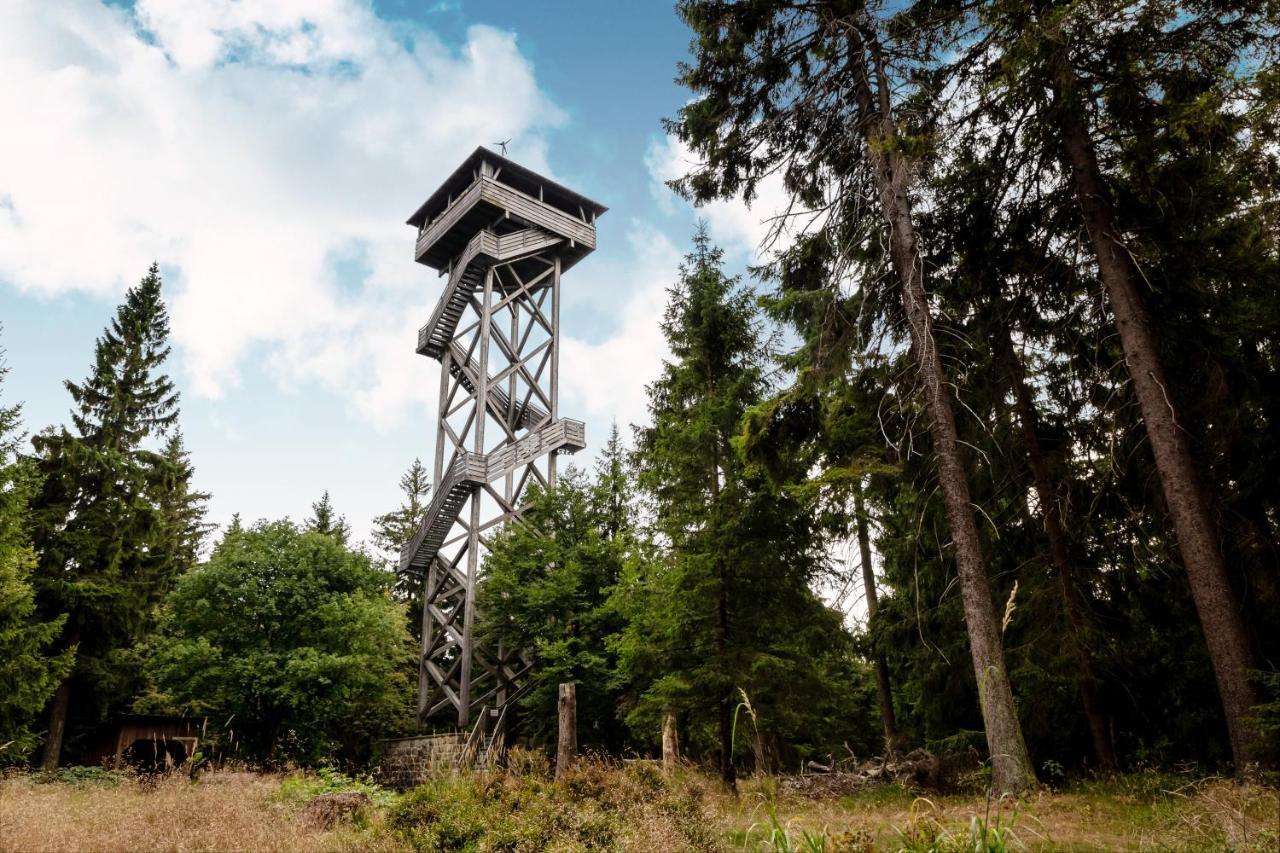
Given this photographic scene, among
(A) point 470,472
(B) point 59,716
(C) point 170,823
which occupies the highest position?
(A) point 470,472

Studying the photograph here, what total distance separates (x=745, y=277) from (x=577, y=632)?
10.1 metres

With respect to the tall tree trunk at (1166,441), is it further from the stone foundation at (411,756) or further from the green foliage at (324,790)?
the stone foundation at (411,756)

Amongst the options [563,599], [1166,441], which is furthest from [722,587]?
[563,599]

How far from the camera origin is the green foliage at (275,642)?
1948 cm

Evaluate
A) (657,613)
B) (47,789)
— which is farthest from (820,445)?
(47,789)

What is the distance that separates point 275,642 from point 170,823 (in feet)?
48.1

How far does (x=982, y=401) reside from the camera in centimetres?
1111

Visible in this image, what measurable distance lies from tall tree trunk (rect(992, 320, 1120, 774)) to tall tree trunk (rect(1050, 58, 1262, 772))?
1839mm

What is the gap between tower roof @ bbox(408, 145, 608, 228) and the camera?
26.6 metres

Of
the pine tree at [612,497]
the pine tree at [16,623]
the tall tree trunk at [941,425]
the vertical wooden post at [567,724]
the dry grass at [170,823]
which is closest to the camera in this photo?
the dry grass at [170,823]

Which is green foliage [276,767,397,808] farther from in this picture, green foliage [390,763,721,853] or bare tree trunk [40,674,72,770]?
bare tree trunk [40,674,72,770]

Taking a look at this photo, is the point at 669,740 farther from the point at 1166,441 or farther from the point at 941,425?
the point at 1166,441

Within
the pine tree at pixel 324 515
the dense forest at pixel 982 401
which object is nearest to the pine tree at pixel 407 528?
the pine tree at pixel 324 515

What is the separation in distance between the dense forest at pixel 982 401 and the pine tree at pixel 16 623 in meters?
0.09
